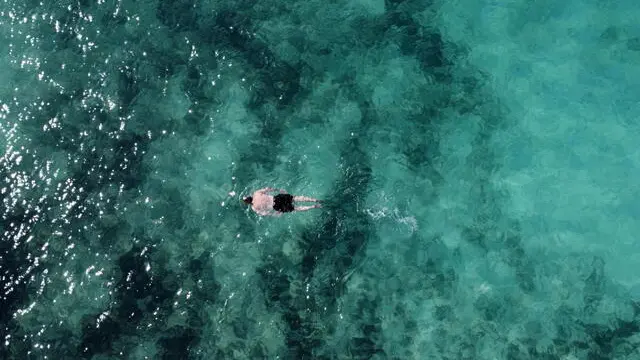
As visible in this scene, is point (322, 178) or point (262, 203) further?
point (322, 178)

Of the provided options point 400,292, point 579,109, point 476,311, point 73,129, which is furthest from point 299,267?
point 579,109

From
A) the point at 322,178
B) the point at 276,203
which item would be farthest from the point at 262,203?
the point at 322,178

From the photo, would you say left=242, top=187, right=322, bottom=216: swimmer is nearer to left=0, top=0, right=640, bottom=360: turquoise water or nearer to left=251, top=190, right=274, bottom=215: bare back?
left=251, top=190, right=274, bottom=215: bare back

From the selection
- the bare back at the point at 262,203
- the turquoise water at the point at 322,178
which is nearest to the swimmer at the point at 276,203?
the bare back at the point at 262,203

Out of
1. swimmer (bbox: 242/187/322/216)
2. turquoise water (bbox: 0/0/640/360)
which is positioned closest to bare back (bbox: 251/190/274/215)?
swimmer (bbox: 242/187/322/216)

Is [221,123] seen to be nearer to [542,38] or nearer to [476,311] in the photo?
[476,311]

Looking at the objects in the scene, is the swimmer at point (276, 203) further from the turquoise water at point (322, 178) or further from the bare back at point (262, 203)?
the turquoise water at point (322, 178)

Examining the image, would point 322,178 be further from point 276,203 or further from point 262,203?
point 262,203
